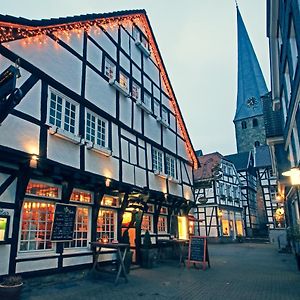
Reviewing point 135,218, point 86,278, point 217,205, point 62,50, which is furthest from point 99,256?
point 217,205

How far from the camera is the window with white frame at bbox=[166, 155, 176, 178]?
52.0ft

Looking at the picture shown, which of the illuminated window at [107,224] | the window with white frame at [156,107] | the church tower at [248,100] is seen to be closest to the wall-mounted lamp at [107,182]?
the illuminated window at [107,224]

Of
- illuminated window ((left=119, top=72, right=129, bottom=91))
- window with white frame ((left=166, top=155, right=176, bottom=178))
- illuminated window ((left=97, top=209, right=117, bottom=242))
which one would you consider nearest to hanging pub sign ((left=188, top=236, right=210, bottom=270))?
illuminated window ((left=97, top=209, right=117, bottom=242))

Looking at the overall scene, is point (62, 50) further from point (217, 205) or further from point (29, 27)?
point (217, 205)

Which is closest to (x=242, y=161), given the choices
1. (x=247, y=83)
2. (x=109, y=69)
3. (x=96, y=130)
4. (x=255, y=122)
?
(x=255, y=122)

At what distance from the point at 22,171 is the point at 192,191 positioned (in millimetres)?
12950

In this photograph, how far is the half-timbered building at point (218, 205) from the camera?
29272 mm

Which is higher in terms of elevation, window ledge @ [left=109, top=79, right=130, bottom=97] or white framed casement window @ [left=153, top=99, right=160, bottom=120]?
white framed casement window @ [left=153, top=99, right=160, bottom=120]

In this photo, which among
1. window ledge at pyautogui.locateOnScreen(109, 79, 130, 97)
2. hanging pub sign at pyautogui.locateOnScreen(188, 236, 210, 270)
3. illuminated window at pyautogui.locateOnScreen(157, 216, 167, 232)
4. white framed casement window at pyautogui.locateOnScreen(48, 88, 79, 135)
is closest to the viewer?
white framed casement window at pyautogui.locateOnScreen(48, 88, 79, 135)

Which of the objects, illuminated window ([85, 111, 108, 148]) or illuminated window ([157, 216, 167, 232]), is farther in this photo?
illuminated window ([157, 216, 167, 232])

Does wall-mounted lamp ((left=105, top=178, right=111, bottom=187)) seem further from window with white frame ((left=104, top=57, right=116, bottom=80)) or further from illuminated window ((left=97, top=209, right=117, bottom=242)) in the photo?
window with white frame ((left=104, top=57, right=116, bottom=80))

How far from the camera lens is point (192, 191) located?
1856cm

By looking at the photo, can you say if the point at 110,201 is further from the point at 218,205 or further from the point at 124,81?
the point at 218,205

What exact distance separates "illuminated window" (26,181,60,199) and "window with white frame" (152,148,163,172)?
6.35m
